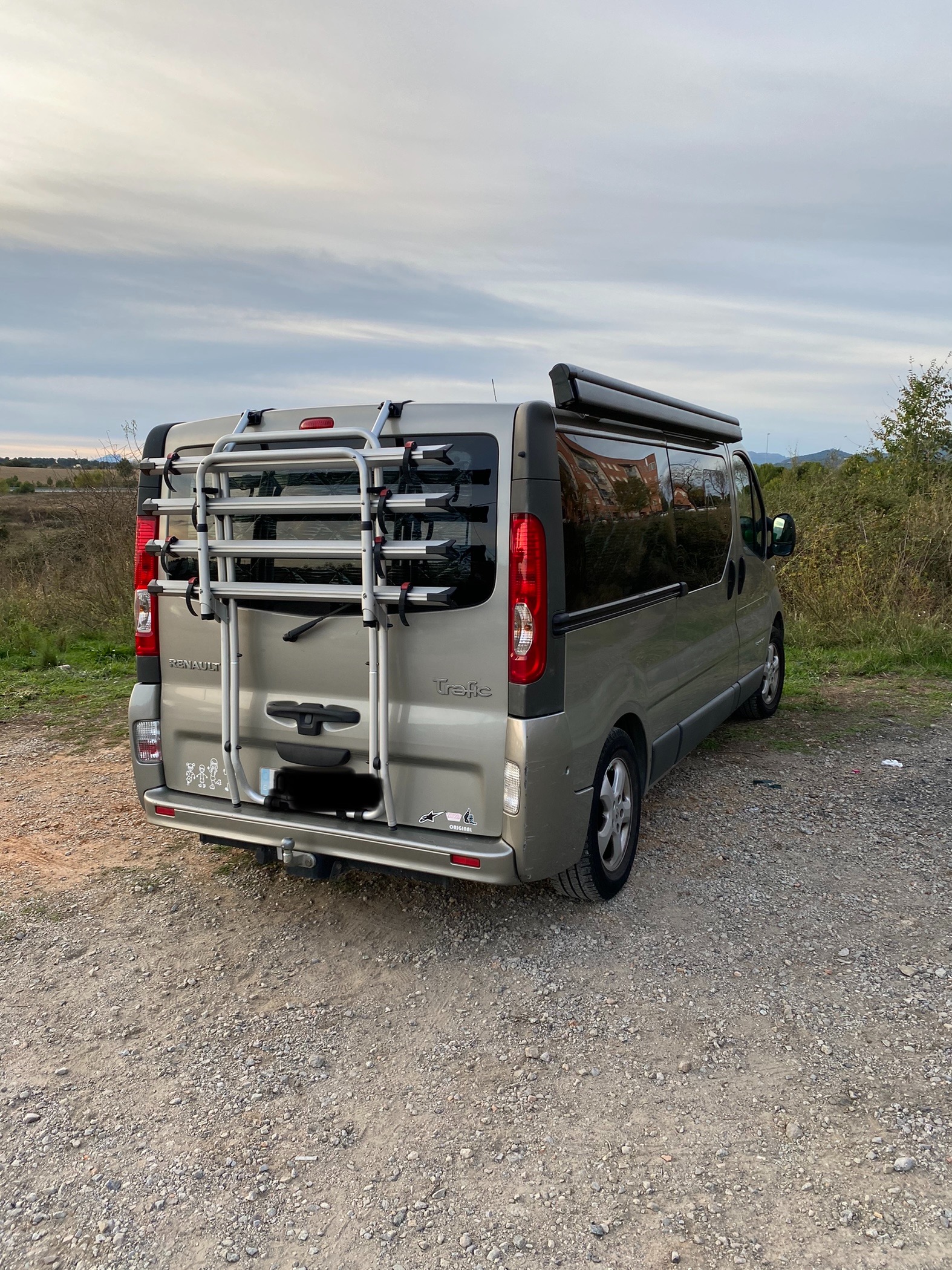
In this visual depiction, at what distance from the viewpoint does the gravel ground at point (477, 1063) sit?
242 centimetres

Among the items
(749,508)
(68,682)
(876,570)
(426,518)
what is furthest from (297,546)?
(876,570)

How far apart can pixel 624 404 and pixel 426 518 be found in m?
1.22

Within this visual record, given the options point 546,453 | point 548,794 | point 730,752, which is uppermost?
point 546,453

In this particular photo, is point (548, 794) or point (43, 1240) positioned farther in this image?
point (548, 794)

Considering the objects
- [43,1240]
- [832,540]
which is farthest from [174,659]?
[832,540]

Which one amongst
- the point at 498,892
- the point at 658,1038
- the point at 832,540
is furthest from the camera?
the point at 832,540

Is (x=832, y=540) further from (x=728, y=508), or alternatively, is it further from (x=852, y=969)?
(x=852, y=969)

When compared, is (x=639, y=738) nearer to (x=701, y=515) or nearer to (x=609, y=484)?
(x=609, y=484)

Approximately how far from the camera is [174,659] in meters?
4.06

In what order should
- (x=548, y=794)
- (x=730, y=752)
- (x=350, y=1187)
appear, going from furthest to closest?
1. (x=730, y=752)
2. (x=548, y=794)
3. (x=350, y=1187)

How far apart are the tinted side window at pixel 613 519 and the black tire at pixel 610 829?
71 centimetres

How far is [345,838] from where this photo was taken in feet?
12.0

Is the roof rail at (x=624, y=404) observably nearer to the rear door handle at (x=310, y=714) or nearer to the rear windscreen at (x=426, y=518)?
the rear windscreen at (x=426, y=518)

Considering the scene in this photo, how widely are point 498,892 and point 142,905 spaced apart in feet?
5.41
